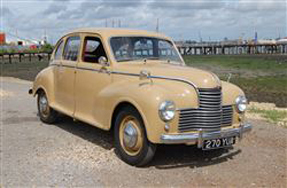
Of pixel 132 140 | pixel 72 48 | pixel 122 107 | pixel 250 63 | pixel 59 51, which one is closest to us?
pixel 132 140

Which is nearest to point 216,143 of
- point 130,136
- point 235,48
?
point 130,136

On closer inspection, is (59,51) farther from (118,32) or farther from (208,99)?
(208,99)

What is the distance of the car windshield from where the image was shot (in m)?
6.76

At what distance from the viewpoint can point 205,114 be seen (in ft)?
18.0

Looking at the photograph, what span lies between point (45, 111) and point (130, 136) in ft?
12.1

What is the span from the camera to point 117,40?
6.87 meters

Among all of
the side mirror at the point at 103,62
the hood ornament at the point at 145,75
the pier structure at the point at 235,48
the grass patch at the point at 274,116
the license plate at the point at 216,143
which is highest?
the pier structure at the point at 235,48

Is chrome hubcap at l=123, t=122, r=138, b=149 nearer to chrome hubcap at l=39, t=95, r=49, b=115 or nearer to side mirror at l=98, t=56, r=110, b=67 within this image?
side mirror at l=98, t=56, r=110, b=67

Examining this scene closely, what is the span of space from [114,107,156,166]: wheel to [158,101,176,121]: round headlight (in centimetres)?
40

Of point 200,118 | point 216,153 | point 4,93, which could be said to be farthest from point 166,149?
point 4,93

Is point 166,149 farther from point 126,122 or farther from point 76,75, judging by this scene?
point 76,75

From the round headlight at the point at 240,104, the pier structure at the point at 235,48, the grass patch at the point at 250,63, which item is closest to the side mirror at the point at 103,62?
the round headlight at the point at 240,104

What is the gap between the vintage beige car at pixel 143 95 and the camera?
538 cm

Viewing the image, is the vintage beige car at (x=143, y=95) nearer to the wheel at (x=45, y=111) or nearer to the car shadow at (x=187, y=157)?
the car shadow at (x=187, y=157)
